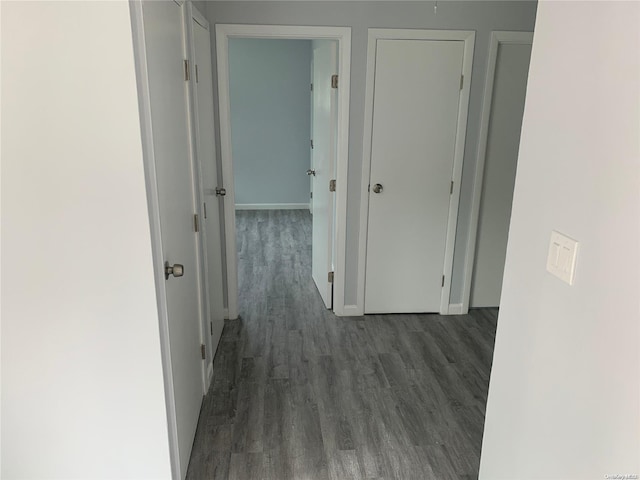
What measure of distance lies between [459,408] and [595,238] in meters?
1.62

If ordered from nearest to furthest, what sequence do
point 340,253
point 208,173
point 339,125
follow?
point 208,173 < point 339,125 < point 340,253

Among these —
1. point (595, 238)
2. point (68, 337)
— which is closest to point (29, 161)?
point (68, 337)

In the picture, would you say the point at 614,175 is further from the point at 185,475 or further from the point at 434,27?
the point at 434,27

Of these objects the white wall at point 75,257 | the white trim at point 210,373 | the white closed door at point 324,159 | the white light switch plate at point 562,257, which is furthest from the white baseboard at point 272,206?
the white light switch plate at point 562,257

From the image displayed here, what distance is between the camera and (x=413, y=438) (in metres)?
2.25

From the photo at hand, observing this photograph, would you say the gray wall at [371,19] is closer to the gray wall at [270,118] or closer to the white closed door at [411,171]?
the white closed door at [411,171]

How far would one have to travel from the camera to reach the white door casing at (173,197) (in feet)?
4.83

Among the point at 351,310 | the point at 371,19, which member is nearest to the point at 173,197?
the point at 371,19

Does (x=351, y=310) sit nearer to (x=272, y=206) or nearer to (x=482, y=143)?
(x=482, y=143)

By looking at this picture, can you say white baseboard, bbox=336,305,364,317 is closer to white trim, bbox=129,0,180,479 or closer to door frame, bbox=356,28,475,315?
door frame, bbox=356,28,475,315

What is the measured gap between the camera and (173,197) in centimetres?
183

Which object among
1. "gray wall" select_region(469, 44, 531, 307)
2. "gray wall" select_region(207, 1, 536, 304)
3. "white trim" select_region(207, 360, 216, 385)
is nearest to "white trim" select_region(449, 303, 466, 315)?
"gray wall" select_region(469, 44, 531, 307)

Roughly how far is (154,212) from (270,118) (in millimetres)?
4911

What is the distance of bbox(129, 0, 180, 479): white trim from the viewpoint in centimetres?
136
